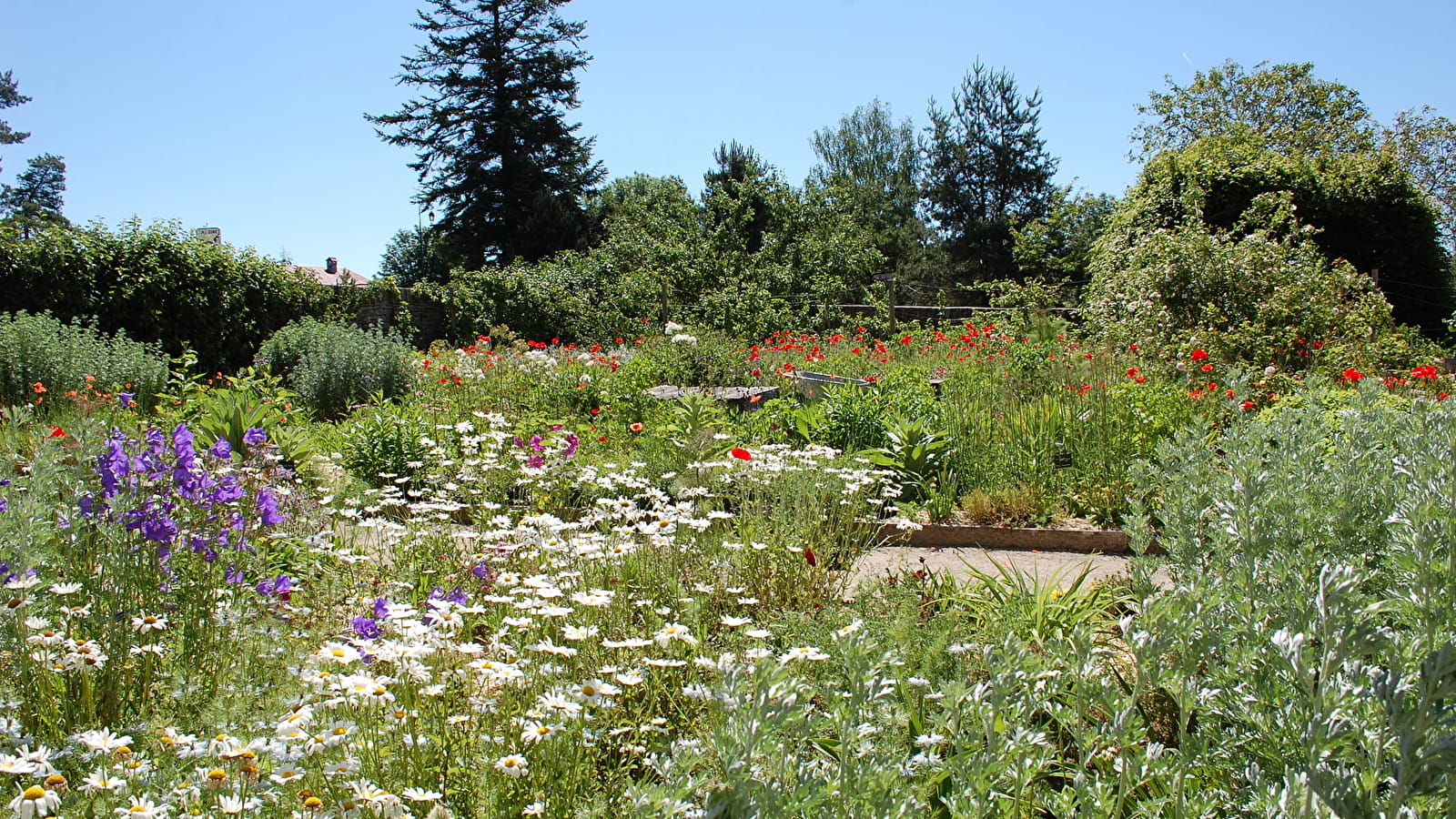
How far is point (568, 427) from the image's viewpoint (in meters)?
6.98

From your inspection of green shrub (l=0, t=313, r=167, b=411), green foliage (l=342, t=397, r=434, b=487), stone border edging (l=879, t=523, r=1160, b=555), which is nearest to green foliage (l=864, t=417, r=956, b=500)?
stone border edging (l=879, t=523, r=1160, b=555)

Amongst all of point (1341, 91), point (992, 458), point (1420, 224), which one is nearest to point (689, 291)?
point (992, 458)

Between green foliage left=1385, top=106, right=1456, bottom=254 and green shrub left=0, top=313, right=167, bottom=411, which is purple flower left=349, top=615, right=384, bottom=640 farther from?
green foliage left=1385, top=106, right=1456, bottom=254

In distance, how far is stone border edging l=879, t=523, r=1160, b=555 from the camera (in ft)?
16.3

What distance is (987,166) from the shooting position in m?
32.8

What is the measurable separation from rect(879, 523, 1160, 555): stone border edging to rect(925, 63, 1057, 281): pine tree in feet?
92.7

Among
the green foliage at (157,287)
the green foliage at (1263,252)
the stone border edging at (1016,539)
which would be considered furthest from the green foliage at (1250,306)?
the green foliage at (157,287)

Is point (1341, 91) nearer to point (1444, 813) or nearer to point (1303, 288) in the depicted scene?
point (1303, 288)

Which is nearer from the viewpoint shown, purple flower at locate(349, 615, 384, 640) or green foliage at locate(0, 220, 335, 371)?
purple flower at locate(349, 615, 384, 640)

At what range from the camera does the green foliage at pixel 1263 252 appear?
8906 mm

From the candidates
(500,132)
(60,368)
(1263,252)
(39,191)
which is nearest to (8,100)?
(39,191)

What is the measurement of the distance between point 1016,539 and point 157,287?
436 inches

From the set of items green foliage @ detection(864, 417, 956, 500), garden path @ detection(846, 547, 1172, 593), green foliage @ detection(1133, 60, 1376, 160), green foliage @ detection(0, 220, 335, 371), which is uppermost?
green foliage @ detection(1133, 60, 1376, 160)

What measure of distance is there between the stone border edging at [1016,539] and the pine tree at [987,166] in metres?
28.2
